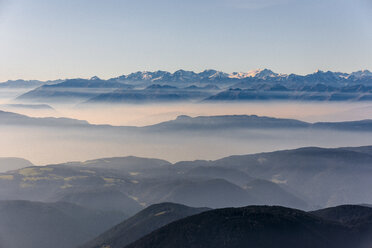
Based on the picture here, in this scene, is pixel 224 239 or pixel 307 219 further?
pixel 307 219

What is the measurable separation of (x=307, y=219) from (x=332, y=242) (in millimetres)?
13535

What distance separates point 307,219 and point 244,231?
23082mm

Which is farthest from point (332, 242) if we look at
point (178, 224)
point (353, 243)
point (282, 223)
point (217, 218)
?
point (178, 224)

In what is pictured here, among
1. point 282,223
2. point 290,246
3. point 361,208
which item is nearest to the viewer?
point 290,246

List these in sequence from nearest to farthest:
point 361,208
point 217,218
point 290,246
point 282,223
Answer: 1. point 290,246
2. point 282,223
3. point 217,218
4. point 361,208

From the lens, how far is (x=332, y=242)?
13562cm

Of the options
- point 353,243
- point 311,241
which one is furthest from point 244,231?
point 353,243

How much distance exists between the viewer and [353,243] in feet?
442

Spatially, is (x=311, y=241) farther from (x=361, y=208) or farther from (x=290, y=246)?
(x=361, y=208)

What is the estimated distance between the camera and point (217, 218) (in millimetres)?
152000

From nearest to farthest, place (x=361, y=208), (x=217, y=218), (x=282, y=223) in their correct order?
(x=282, y=223) < (x=217, y=218) < (x=361, y=208)

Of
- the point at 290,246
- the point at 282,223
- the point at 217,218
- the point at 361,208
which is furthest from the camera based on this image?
the point at 361,208

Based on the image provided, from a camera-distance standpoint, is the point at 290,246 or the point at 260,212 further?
the point at 260,212

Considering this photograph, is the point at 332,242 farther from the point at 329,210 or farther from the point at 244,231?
the point at 329,210
